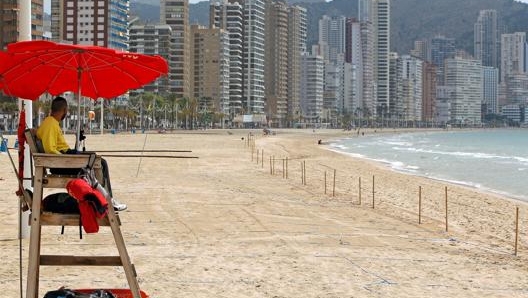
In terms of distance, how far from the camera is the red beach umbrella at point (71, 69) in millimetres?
5332

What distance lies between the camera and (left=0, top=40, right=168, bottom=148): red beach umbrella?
533cm

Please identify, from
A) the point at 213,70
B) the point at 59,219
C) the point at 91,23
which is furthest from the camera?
the point at 213,70

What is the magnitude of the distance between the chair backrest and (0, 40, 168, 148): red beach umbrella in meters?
0.62

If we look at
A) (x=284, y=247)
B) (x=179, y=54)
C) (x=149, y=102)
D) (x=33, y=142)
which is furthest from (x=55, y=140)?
(x=179, y=54)

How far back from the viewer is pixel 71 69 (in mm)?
6113

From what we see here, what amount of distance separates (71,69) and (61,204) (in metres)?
1.69

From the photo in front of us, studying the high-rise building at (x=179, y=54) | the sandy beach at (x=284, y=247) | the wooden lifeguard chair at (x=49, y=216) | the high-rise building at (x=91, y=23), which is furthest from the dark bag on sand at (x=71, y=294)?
the high-rise building at (x=179, y=54)

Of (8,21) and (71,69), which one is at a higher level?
(8,21)

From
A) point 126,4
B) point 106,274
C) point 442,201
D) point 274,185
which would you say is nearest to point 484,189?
point 442,201

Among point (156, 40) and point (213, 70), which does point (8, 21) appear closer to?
point (156, 40)

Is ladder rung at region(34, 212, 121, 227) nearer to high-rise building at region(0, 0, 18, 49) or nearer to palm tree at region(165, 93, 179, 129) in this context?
high-rise building at region(0, 0, 18, 49)

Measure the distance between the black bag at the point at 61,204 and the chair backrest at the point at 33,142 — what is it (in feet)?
1.47

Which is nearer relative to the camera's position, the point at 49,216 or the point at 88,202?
the point at 88,202

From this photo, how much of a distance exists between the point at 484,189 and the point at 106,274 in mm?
24543
